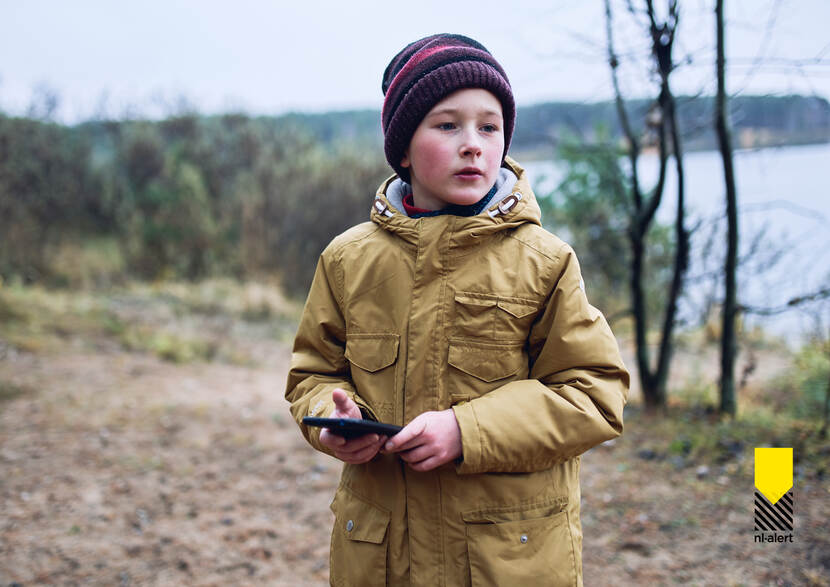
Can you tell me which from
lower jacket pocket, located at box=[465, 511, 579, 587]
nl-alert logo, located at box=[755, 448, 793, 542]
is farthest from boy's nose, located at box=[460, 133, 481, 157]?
nl-alert logo, located at box=[755, 448, 793, 542]

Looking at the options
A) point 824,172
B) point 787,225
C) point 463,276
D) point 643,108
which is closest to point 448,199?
point 463,276

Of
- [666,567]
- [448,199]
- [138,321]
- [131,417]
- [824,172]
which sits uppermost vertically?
[824,172]

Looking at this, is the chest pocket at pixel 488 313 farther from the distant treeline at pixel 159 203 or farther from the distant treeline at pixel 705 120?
the distant treeline at pixel 159 203

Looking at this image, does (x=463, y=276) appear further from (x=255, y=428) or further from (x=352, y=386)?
(x=255, y=428)

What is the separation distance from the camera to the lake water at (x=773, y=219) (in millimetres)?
3848

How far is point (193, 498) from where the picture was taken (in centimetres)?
343

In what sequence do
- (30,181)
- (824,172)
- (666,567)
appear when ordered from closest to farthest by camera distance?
(666,567), (824,172), (30,181)

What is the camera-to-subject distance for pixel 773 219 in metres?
5.05

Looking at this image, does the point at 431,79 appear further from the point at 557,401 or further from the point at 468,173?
the point at 557,401

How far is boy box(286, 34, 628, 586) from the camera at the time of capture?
50.5 inches

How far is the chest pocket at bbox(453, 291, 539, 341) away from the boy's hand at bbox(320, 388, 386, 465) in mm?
285

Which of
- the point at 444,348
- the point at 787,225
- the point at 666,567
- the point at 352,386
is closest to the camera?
the point at 444,348

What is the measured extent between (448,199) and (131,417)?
3855mm

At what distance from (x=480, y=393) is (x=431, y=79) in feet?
2.32
